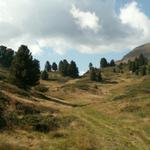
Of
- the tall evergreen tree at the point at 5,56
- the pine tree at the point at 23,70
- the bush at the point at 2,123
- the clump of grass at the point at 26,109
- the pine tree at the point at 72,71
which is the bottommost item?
the bush at the point at 2,123

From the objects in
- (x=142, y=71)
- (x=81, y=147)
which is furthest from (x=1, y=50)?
(x=81, y=147)

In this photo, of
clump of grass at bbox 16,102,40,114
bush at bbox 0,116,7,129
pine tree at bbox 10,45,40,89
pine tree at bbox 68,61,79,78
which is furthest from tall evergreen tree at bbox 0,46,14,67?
bush at bbox 0,116,7,129

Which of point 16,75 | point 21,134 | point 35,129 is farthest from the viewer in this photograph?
point 16,75

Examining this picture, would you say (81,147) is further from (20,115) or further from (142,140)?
(20,115)

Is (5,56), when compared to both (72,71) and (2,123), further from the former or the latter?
(2,123)

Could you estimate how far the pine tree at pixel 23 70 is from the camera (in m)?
74.8

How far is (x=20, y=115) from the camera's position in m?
38.0

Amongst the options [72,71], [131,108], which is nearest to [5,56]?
[72,71]

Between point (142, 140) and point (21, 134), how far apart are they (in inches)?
434

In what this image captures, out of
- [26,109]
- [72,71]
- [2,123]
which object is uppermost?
[72,71]

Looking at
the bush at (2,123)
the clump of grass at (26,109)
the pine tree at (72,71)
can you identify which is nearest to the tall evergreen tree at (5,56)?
the pine tree at (72,71)

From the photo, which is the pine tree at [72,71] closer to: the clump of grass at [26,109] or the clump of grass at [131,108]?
→ the clump of grass at [131,108]

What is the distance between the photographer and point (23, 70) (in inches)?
2950

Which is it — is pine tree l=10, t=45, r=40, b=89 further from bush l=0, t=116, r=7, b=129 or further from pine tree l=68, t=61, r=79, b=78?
pine tree l=68, t=61, r=79, b=78
